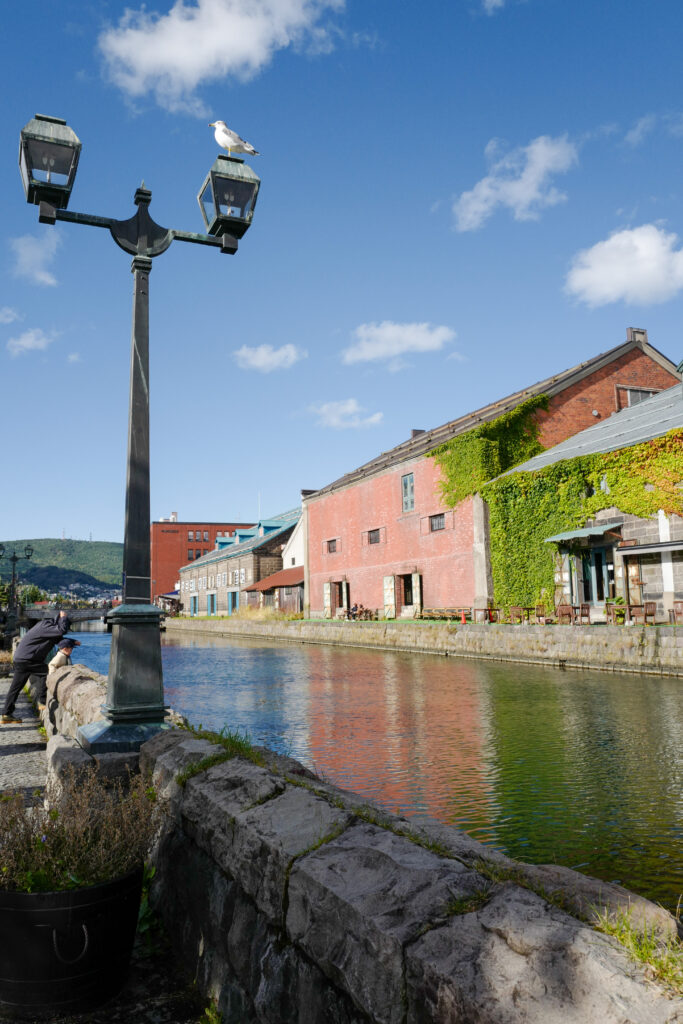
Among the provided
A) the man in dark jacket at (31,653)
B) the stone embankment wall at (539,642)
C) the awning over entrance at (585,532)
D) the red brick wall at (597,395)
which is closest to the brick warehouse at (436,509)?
the red brick wall at (597,395)

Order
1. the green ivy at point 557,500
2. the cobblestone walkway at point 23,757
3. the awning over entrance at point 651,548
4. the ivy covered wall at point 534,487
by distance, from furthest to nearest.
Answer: the ivy covered wall at point 534,487 < the green ivy at point 557,500 < the awning over entrance at point 651,548 < the cobblestone walkway at point 23,757

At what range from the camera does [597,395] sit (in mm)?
32125

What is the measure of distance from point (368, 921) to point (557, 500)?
24.5 metres

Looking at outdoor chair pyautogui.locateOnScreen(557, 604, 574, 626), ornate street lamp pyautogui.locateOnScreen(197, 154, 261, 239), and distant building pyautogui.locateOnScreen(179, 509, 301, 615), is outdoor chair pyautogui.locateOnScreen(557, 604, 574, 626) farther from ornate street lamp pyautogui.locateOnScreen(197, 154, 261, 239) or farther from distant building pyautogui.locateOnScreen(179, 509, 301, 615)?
distant building pyautogui.locateOnScreen(179, 509, 301, 615)

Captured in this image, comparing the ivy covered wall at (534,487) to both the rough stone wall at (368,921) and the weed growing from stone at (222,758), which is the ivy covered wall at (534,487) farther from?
the rough stone wall at (368,921)

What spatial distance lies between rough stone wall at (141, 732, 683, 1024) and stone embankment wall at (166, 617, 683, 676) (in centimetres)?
1346

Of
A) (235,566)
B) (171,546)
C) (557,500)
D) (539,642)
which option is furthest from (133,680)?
(171,546)

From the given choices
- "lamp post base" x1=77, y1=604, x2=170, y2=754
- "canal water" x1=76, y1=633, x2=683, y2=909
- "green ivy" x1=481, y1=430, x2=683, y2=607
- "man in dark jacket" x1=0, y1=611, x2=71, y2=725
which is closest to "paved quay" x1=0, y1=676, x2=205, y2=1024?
"lamp post base" x1=77, y1=604, x2=170, y2=754

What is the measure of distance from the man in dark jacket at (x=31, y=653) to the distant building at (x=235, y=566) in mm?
41168

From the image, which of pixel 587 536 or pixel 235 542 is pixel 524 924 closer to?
pixel 587 536

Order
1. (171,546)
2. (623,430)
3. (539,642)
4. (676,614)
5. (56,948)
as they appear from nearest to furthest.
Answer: (56,948), (676,614), (539,642), (623,430), (171,546)

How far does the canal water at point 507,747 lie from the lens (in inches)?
214

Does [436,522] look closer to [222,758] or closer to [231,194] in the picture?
[231,194]

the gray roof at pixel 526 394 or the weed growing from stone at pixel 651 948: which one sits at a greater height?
the gray roof at pixel 526 394
